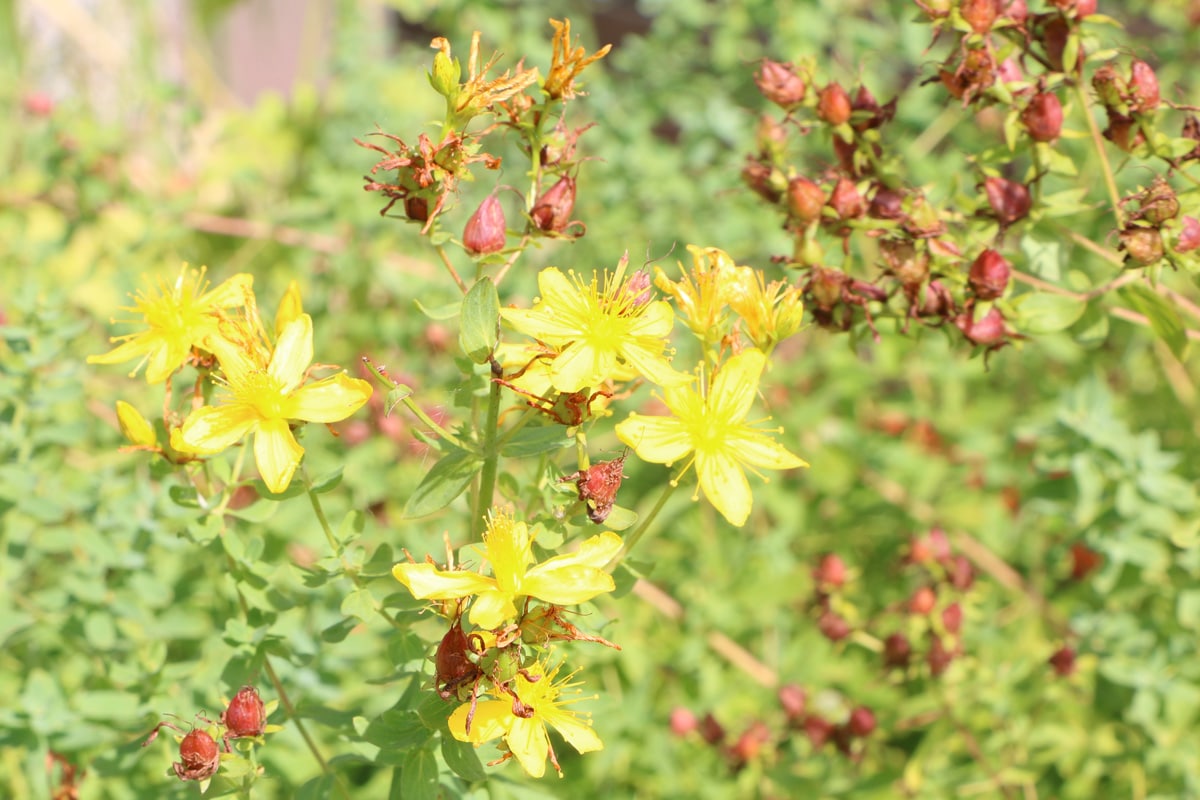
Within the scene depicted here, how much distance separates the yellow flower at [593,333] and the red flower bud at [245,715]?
0.45m

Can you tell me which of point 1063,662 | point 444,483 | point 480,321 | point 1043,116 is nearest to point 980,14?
point 1043,116

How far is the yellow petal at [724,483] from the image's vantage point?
4.00ft

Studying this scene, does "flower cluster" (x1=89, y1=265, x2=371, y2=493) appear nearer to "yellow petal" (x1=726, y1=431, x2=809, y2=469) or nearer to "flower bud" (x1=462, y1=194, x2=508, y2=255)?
"flower bud" (x1=462, y1=194, x2=508, y2=255)

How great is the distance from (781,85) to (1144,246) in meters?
0.49

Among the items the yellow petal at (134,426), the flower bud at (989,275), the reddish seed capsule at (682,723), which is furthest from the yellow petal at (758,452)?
the reddish seed capsule at (682,723)

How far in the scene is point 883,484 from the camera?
2535 millimetres

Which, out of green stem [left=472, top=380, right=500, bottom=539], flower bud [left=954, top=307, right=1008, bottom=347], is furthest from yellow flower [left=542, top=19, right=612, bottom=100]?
flower bud [left=954, top=307, right=1008, bottom=347]

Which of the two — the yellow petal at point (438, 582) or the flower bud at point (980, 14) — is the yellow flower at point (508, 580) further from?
the flower bud at point (980, 14)

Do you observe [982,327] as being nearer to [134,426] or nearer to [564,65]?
[564,65]

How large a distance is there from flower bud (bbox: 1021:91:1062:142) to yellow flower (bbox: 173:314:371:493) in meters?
0.90

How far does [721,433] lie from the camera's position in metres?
1.28

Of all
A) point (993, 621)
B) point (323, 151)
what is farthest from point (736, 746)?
point (323, 151)

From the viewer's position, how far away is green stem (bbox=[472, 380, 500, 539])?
1210 millimetres

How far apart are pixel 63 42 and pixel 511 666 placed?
425cm
